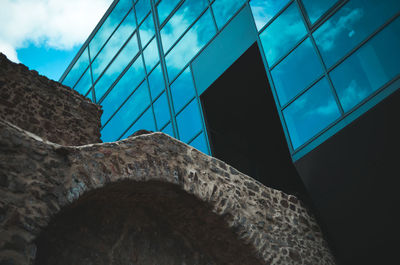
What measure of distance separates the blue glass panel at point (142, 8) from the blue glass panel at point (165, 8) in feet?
2.79

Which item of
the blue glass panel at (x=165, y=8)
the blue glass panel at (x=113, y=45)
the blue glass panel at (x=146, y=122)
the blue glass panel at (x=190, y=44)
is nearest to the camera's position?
the blue glass panel at (x=190, y=44)

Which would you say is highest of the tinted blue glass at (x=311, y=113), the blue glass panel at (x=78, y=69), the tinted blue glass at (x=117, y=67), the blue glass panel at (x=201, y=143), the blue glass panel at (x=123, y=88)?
the blue glass panel at (x=78, y=69)

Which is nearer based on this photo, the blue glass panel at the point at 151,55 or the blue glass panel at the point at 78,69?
the blue glass panel at the point at 151,55

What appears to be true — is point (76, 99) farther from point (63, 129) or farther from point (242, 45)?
point (242, 45)

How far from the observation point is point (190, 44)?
515 inches

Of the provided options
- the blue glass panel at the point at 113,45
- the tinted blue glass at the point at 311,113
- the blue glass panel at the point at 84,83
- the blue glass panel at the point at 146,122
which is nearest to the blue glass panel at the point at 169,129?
the blue glass panel at the point at 146,122

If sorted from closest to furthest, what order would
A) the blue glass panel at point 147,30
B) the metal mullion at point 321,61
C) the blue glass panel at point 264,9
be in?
the metal mullion at point 321,61 < the blue glass panel at point 264,9 < the blue glass panel at point 147,30

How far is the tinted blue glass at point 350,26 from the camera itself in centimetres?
777

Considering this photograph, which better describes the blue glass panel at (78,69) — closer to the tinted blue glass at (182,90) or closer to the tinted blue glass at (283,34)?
the tinted blue glass at (182,90)

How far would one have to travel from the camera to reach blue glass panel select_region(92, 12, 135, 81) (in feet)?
55.5

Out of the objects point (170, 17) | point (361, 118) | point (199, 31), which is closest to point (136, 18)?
point (170, 17)

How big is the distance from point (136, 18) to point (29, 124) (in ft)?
31.9

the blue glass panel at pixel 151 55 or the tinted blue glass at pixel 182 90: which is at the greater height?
the blue glass panel at pixel 151 55

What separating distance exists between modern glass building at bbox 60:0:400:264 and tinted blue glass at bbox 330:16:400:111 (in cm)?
2
